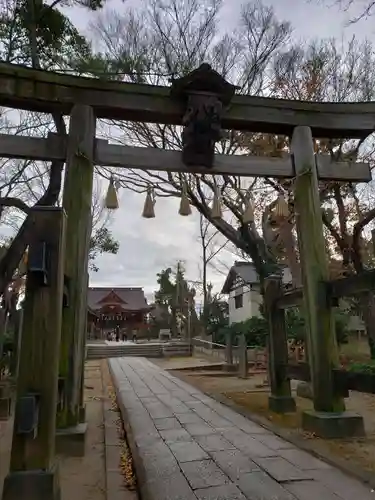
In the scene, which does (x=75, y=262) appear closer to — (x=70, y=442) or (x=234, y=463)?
(x=70, y=442)

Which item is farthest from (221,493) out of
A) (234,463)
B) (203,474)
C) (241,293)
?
(241,293)

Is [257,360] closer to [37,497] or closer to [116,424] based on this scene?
[116,424]

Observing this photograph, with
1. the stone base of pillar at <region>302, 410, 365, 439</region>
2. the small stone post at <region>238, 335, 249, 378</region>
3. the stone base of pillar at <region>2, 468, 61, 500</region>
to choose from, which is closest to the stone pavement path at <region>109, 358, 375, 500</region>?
the stone base of pillar at <region>302, 410, 365, 439</region>

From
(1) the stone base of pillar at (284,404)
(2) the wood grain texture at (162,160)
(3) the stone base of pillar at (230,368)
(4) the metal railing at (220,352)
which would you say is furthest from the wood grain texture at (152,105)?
(4) the metal railing at (220,352)

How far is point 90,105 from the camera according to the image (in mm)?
5195

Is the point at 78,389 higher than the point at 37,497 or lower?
higher

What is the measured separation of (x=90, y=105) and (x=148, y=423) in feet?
13.6

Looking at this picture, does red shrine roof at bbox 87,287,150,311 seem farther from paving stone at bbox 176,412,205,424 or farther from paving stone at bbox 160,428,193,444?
paving stone at bbox 160,428,193,444

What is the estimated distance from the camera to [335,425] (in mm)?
4703

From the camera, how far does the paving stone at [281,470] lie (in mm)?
3266

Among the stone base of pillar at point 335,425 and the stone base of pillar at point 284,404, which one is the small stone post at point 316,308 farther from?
the stone base of pillar at point 284,404

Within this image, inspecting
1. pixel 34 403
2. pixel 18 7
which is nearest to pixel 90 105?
pixel 34 403

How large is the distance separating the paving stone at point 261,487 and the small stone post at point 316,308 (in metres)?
1.69

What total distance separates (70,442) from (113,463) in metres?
0.57
